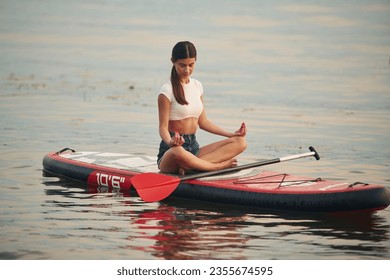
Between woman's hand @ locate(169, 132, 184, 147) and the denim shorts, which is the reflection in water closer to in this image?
the denim shorts

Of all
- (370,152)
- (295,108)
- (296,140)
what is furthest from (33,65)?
(370,152)

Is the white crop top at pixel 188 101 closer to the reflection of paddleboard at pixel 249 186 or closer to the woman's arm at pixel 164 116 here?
the woman's arm at pixel 164 116

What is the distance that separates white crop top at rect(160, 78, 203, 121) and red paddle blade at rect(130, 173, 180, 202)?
0.51m

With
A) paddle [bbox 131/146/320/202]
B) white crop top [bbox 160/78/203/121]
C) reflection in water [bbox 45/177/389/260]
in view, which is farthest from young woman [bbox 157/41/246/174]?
reflection in water [bbox 45/177/389/260]

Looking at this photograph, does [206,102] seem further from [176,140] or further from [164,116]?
[176,140]

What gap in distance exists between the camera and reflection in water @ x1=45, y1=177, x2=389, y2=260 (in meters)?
6.63

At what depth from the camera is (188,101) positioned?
8078 millimetres

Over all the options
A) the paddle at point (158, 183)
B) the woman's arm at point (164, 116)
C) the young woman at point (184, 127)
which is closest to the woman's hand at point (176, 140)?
the young woman at point (184, 127)

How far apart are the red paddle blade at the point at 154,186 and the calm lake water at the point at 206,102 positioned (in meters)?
0.11

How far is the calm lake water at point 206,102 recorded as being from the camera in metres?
6.96

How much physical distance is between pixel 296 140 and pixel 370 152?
3.82 ft

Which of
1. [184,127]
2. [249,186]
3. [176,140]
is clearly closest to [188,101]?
[184,127]
